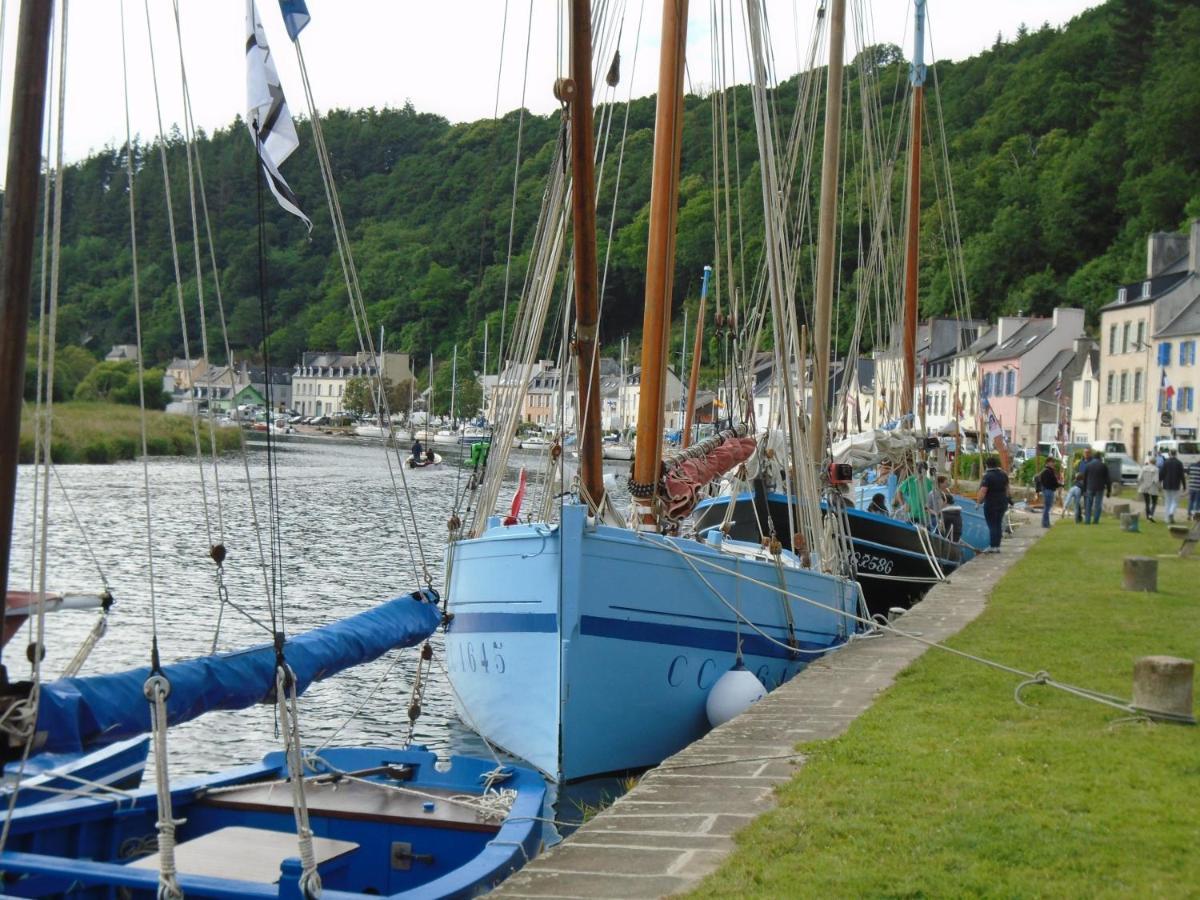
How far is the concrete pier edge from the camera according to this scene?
20.0 ft

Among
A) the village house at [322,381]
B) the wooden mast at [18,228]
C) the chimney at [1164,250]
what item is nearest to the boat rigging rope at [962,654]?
the wooden mast at [18,228]

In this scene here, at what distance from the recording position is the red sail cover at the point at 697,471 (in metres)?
13.6

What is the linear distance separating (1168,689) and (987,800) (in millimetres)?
2631

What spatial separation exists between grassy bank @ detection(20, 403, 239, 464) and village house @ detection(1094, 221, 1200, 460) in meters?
45.1

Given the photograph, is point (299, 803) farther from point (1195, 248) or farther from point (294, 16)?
point (1195, 248)

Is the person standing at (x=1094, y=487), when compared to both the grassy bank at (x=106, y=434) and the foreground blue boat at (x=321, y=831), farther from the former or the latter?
the grassy bank at (x=106, y=434)

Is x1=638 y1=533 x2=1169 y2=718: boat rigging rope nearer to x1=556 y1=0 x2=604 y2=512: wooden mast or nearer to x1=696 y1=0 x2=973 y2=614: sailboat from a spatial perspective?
x1=556 y1=0 x2=604 y2=512: wooden mast

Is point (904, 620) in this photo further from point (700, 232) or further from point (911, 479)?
point (700, 232)

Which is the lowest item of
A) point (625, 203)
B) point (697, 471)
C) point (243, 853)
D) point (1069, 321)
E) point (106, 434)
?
point (106, 434)

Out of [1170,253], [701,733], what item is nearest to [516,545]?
[701,733]

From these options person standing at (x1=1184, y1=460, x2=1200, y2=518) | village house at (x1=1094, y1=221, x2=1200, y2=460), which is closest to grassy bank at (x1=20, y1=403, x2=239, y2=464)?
person standing at (x1=1184, y1=460, x2=1200, y2=518)

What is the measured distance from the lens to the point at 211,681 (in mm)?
6574

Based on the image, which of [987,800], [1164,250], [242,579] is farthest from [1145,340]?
[987,800]

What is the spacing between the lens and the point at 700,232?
5719 centimetres
